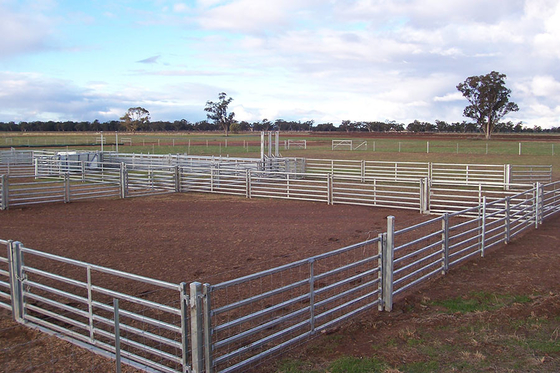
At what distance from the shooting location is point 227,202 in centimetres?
1819

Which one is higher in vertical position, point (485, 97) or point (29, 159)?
point (485, 97)

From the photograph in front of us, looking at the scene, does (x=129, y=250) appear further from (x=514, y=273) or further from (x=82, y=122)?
(x=82, y=122)

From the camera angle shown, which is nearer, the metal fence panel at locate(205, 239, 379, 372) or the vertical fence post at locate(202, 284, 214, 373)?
the vertical fence post at locate(202, 284, 214, 373)

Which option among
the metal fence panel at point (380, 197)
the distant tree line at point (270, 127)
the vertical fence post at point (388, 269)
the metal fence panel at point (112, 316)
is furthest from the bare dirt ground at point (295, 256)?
the distant tree line at point (270, 127)

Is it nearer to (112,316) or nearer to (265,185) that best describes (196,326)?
(112,316)

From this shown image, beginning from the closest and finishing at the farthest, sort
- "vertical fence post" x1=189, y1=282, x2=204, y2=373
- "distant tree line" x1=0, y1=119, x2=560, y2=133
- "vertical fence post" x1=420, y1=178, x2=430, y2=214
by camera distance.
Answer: "vertical fence post" x1=189, y1=282, x2=204, y2=373 → "vertical fence post" x1=420, y1=178, x2=430, y2=214 → "distant tree line" x1=0, y1=119, x2=560, y2=133

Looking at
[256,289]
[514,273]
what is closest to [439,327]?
[256,289]

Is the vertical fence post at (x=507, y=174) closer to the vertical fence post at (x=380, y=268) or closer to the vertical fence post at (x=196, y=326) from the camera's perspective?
the vertical fence post at (x=380, y=268)

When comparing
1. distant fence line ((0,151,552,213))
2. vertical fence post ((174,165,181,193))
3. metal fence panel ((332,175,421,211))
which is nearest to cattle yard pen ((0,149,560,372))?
metal fence panel ((332,175,421,211))

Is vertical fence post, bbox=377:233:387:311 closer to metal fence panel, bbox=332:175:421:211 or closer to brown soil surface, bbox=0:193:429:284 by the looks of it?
brown soil surface, bbox=0:193:429:284

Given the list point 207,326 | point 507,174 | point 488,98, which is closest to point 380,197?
point 507,174

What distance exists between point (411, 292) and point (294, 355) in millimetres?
2927

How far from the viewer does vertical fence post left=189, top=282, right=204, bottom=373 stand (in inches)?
177

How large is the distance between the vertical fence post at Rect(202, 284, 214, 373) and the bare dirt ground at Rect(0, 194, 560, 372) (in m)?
0.79
